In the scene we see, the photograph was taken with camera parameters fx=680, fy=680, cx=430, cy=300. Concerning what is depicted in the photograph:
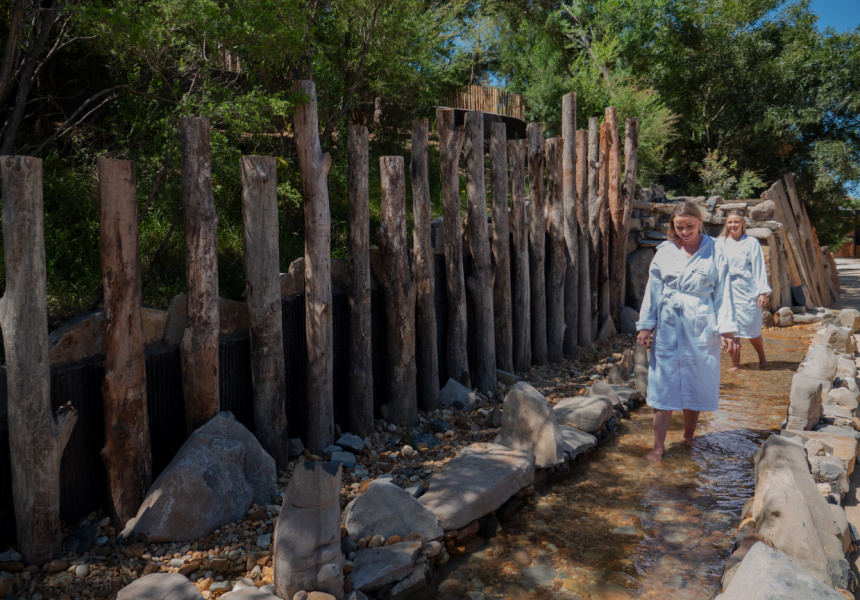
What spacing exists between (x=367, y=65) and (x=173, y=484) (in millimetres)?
7119

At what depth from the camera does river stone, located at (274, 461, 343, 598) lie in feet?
9.86

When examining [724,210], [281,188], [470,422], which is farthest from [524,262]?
[724,210]

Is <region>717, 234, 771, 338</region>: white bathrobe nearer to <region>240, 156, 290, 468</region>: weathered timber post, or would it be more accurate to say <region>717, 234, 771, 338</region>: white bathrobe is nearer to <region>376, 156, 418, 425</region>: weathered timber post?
<region>376, 156, 418, 425</region>: weathered timber post

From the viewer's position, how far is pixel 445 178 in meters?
5.93

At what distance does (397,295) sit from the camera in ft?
17.3

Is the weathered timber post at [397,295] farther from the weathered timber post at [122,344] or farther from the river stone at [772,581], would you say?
the river stone at [772,581]

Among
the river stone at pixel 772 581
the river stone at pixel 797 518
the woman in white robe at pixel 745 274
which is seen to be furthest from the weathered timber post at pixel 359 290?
the woman in white robe at pixel 745 274

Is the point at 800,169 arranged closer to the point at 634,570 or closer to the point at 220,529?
the point at 634,570

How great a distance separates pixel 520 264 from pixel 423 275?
5.09 feet

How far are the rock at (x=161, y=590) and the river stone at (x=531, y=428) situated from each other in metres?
2.46

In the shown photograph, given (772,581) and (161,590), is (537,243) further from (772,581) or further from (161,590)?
(161,590)

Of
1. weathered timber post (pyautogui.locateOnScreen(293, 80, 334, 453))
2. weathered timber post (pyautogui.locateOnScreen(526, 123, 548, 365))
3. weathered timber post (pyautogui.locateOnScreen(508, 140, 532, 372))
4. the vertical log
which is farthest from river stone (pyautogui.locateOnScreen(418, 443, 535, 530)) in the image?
the vertical log

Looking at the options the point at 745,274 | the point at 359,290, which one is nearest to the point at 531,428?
the point at 359,290

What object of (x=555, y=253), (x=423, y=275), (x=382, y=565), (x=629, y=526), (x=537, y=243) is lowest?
(x=629, y=526)
